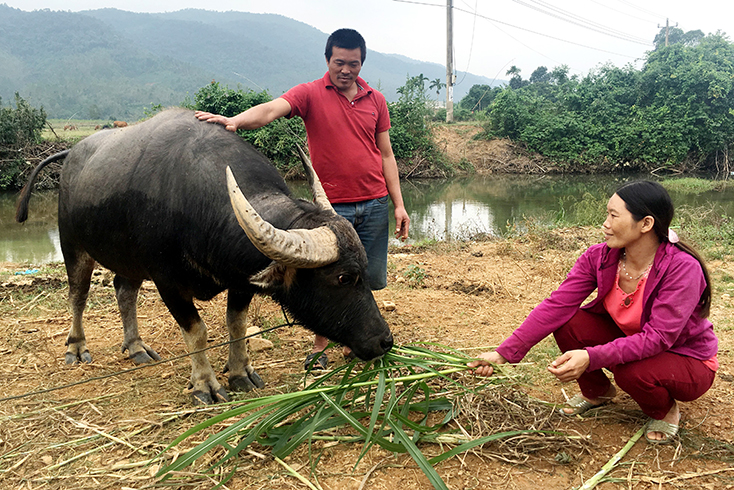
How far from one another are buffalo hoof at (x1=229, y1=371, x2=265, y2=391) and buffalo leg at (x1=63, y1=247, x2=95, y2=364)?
134 cm

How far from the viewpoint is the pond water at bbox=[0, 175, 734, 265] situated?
30.5ft

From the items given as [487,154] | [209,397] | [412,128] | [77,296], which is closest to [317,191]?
[209,397]

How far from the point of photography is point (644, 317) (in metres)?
2.23

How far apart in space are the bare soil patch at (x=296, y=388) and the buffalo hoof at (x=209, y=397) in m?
0.08

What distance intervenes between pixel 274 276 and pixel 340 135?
1.25 m

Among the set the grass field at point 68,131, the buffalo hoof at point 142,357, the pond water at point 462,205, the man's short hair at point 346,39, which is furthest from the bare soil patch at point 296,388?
the grass field at point 68,131

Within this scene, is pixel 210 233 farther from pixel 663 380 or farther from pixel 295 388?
pixel 663 380

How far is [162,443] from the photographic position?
246 cm

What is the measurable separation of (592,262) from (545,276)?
2.90 m

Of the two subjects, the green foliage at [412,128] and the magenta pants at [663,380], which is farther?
the green foliage at [412,128]

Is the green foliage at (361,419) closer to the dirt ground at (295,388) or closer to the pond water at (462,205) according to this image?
the dirt ground at (295,388)

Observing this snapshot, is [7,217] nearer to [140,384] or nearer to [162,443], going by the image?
[140,384]

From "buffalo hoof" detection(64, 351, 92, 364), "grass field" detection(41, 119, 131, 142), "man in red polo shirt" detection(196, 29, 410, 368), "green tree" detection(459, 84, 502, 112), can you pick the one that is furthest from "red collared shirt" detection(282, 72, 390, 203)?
"green tree" detection(459, 84, 502, 112)

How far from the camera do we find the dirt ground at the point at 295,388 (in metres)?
2.09
